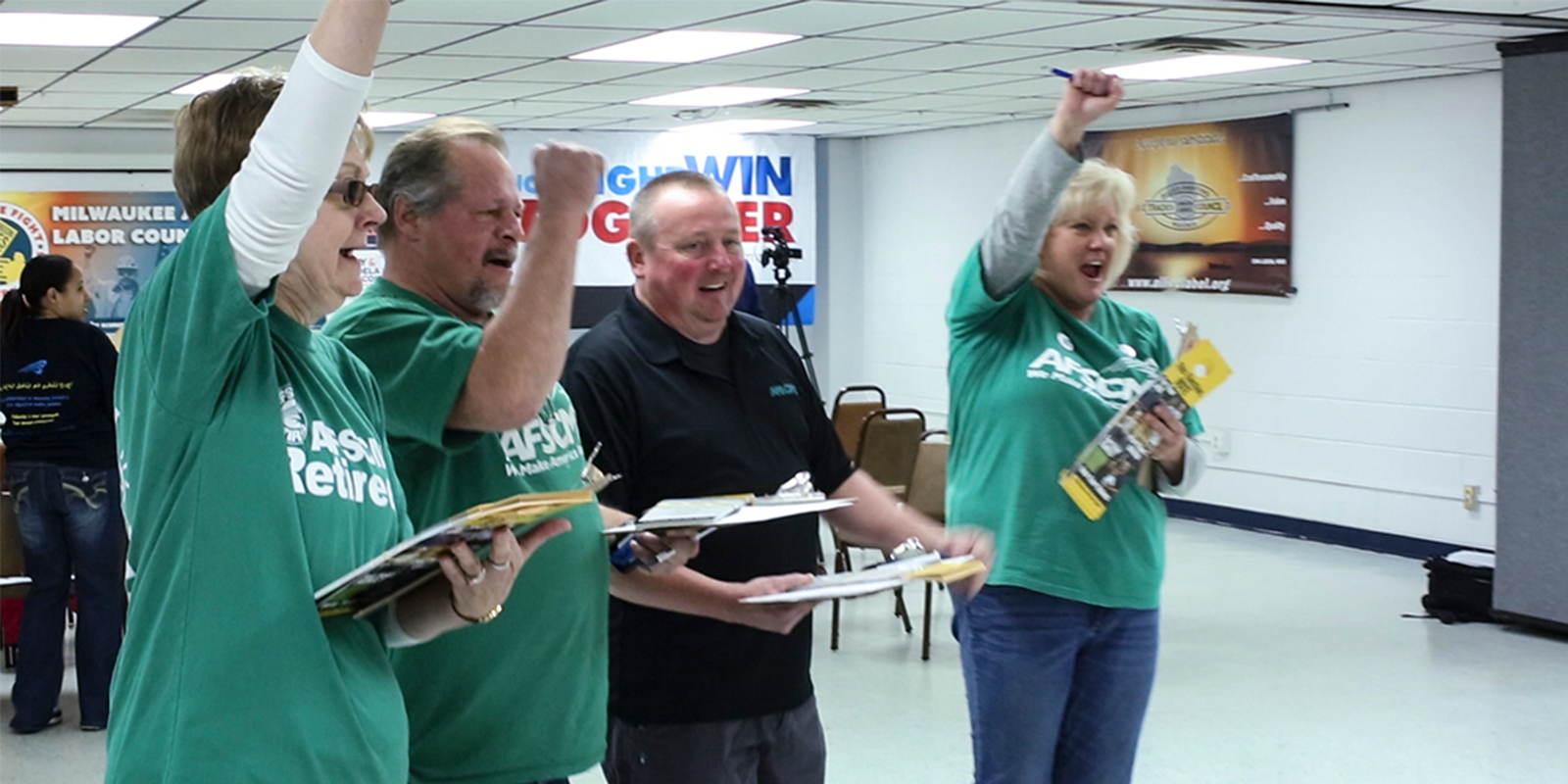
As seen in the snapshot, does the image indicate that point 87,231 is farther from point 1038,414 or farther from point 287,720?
point 287,720

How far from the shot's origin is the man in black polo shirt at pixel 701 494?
2312 millimetres

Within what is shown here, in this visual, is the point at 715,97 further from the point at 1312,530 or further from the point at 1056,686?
the point at 1056,686

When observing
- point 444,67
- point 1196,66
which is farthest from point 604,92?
point 1196,66

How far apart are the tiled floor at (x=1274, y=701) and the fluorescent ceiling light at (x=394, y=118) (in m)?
4.90

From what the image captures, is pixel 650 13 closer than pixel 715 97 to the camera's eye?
Yes

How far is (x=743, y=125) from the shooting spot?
37.9 ft

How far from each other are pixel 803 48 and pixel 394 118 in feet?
14.0

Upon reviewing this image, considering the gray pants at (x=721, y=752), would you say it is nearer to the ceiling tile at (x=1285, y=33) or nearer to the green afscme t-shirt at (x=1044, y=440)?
the green afscme t-shirt at (x=1044, y=440)

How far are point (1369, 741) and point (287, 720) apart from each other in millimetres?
4249

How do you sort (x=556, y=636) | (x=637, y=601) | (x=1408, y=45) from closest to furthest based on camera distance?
(x=556, y=636)
(x=637, y=601)
(x=1408, y=45)

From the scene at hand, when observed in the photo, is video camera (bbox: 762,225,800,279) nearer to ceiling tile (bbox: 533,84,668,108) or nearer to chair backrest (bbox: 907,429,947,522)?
ceiling tile (bbox: 533,84,668,108)

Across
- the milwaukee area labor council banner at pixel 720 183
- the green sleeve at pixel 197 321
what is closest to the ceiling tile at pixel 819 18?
the green sleeve at pixel 197 321

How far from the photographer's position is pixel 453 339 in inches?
70.4

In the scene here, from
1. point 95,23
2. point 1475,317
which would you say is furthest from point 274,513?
point 1475,317
